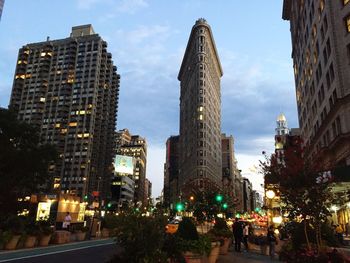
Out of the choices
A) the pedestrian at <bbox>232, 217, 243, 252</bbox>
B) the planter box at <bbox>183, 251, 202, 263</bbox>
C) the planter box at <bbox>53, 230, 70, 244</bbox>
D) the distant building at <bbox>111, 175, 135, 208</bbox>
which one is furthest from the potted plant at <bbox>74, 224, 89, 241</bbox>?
the distant building at <bbox>111, 175, 135, 208</bbox>

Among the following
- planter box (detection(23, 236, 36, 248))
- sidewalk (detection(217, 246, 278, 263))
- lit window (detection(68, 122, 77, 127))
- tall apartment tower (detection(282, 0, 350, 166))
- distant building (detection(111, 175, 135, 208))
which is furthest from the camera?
lit window (detection(68, 122, 77, 127))

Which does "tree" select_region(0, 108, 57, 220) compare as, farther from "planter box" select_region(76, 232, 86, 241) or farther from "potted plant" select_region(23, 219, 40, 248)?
"potted plant" select_region(23, 219, 40, 248)

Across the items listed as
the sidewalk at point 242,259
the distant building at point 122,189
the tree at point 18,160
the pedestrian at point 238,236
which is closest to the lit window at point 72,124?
the distant building at point 122,189

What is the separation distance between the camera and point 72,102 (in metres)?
179

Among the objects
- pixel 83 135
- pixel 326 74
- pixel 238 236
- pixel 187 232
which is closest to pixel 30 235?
pixel 187 232

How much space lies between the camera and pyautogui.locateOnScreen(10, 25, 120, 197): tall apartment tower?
548 feet

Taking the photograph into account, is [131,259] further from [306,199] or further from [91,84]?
[91,84]

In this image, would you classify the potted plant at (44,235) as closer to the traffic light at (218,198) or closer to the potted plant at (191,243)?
the potted plant at (191,243)

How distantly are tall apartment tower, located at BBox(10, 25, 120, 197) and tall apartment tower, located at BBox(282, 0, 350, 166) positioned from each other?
408 feet

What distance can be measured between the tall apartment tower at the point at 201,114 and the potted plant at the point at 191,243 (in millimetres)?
111408

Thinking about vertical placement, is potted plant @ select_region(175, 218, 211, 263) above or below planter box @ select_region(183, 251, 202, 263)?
above

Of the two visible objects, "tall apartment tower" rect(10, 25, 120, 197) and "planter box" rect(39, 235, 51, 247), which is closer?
"planter box" rect(39, 235, 51, 247)

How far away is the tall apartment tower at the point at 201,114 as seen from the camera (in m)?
134

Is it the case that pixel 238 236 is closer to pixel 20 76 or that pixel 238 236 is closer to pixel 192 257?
pixel 192 257
